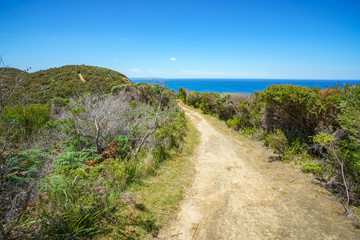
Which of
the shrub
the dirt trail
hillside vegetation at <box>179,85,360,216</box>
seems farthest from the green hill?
the shrub

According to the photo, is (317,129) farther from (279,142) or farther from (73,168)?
(73,168)

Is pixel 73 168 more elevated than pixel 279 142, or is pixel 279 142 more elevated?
pixel 73 168

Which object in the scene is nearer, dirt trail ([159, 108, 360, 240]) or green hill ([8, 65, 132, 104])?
dirt trail ([159, 108, 360, 240])

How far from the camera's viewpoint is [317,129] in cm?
663

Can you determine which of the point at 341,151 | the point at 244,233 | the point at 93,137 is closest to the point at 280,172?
the point at 341,151

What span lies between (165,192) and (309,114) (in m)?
6.93

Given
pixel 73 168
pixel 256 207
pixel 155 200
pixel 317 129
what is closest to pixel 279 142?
pixel 317 129

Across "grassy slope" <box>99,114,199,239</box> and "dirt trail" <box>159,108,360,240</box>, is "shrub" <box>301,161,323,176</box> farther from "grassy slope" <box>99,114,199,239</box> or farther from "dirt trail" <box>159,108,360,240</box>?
"grassy slope" <box>99,114,199,239</box>

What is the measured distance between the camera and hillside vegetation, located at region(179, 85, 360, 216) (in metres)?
4.64

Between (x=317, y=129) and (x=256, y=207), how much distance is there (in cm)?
483

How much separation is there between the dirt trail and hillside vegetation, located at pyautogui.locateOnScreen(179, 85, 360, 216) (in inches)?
22.7

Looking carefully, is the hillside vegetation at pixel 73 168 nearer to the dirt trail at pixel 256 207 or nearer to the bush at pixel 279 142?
the dirt trail at pixel 256 207

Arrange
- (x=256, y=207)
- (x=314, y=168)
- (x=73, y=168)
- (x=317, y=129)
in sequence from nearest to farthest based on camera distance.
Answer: (x=256, y=207)
(x=73, y=168)
(x=314, y=168)
(x=317, y=129)

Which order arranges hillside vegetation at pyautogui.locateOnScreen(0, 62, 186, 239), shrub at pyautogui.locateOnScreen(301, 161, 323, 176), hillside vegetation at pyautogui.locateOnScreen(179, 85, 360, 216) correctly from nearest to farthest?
1. hillside vegetation at pyautogui.locateOnScreen(0, 62, 186, 239)
2. hillside vegetation at pyautogui.locateOnScreen(179, 85, 360, 216)
3. shrub at pyautogui.locateOnScreen(301, 161, 323, 176)
